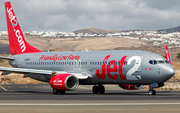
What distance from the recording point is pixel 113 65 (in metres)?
35.1

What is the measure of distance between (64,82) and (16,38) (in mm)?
14823

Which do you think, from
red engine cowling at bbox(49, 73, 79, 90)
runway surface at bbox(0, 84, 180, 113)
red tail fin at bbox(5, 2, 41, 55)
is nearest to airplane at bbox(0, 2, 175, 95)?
red engine cowling at bbox(49, 73, 79, 90)

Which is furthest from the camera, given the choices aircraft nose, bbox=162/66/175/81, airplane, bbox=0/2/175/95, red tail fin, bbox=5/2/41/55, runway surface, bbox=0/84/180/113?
red tail fin, bbox=5/2/41/55

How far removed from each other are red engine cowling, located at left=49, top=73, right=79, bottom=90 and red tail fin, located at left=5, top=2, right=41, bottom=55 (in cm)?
1190

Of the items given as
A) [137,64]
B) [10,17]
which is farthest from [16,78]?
[137,64]

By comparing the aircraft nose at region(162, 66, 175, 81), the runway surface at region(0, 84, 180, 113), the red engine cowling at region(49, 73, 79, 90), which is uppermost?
the aircraft nose at region(162, 66, 175, 81)

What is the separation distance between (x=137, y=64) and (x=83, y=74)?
6578 millimetres

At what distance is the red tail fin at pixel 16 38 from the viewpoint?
153 ft

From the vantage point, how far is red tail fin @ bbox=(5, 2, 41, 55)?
4666 cm

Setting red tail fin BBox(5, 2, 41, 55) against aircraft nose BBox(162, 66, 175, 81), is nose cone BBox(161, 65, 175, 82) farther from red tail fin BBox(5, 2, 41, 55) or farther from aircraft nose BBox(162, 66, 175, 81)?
red tail fin BBox(5, 2, 41, 55)
